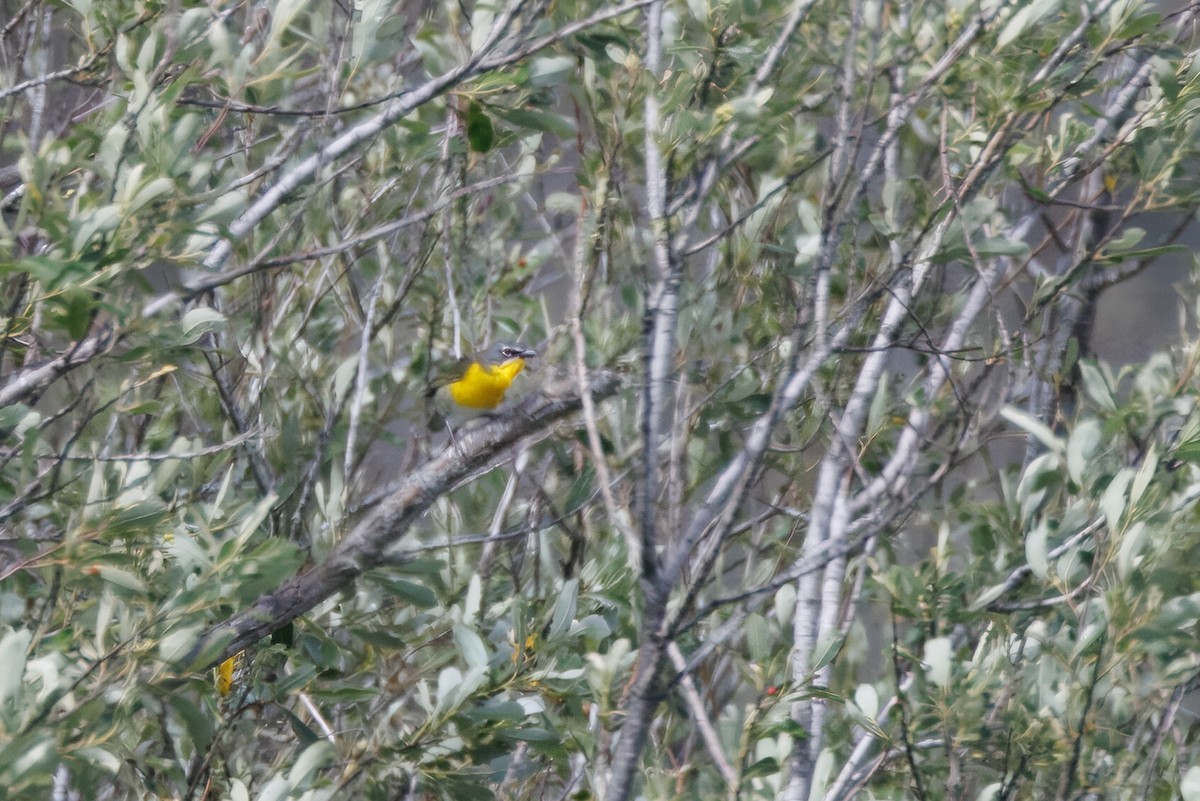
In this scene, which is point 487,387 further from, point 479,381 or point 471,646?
point 471,646

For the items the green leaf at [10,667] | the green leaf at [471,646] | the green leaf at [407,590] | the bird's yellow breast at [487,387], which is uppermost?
the green leaf at [10,667]

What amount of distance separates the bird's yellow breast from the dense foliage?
298 mm

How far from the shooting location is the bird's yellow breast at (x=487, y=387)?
144 inches

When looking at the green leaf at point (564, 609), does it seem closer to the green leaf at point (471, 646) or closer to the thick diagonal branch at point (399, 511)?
the green leaf at point (471, 646)

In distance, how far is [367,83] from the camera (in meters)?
3.52

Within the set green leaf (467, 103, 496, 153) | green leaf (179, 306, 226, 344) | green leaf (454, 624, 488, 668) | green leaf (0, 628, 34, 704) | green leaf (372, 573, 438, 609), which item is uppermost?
green leaf (467, 103, 496, 153)

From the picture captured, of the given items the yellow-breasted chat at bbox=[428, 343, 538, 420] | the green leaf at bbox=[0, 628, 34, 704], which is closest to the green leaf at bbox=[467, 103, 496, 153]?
the yellow-breasted chat at bbox=[428, 343, 538, 420]

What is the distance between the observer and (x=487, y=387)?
3746 millimetres

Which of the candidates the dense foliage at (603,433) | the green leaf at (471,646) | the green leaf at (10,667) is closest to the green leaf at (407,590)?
the dense foliage at (603,433)

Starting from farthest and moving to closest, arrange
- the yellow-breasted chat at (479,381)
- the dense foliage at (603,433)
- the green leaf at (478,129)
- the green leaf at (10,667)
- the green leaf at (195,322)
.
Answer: the yellow-breasted chat at (479,381) → the green leaf at (478,129) → the green leaf at (195,322) → the dense foliage at (603,433) → the green leaf at (10,667)

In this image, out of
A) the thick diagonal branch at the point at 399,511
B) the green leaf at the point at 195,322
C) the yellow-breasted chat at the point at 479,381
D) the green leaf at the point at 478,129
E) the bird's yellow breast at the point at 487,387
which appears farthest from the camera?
the bird's yellow breast at the point at 487,387

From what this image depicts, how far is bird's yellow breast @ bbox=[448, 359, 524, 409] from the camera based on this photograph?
365 cm

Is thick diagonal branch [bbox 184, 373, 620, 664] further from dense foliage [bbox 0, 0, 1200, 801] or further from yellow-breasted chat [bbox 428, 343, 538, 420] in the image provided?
yellow-breasted chat [bbox 428, 343, 538, 420]

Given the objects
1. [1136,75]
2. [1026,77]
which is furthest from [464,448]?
[1136,75]
